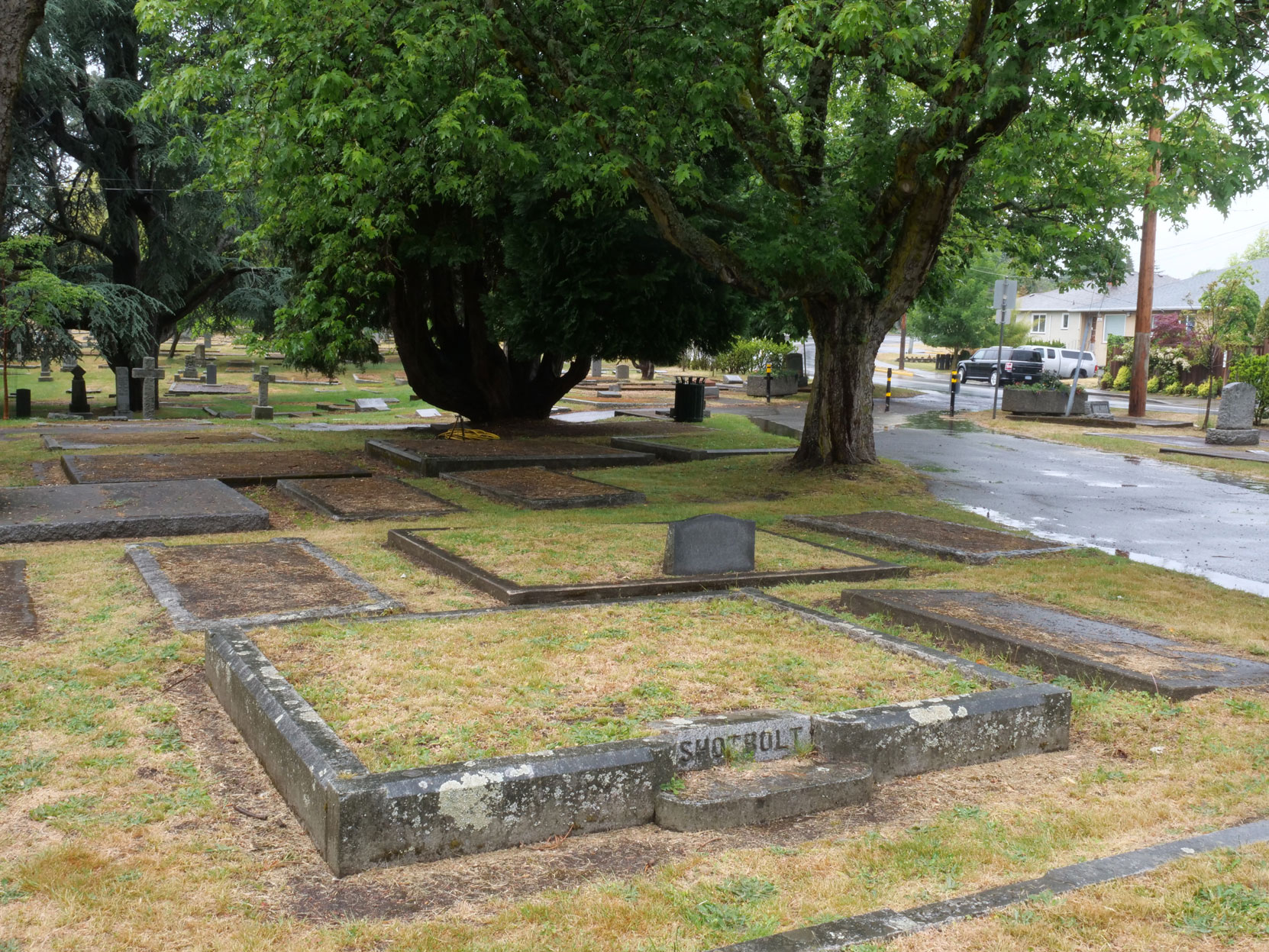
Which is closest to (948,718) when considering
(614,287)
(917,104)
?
(917,104)

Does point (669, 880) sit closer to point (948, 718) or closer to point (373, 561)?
point (948, 718)

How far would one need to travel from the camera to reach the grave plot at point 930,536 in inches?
388

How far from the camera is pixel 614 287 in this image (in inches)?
647

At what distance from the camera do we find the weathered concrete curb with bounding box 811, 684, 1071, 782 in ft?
16.1

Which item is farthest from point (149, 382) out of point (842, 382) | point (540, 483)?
point (842, 382)

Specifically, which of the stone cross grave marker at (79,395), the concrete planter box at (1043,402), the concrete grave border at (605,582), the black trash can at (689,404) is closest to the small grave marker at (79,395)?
the stone cross grave marker at (79,395)

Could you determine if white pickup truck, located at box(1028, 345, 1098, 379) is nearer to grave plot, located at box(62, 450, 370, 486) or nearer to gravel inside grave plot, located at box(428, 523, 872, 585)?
grave plot, located at box(62, 450, 370, 486)

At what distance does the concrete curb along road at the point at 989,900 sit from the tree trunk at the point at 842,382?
36.1 ft

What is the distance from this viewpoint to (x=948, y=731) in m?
5.09

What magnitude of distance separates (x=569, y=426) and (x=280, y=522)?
10304 mm

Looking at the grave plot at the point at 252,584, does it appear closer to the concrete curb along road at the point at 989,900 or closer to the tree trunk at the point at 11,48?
the tree trunk at the point at 11,48

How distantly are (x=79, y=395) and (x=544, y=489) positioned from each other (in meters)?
17.8

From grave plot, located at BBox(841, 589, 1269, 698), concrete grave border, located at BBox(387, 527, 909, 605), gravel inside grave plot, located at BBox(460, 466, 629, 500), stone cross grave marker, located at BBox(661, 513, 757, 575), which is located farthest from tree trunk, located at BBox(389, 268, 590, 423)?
grave plot, located at BBox(841, 589, 1269, 698)

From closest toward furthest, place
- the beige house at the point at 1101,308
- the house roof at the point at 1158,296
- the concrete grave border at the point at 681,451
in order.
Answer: the concrete grave border at the point at 681,451, the house roof at the point at 1158,296, the beige house at the point at 1101,308
